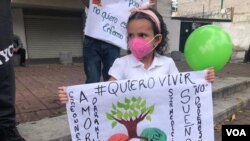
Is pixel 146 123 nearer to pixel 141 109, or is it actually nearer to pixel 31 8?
pixel 141 109

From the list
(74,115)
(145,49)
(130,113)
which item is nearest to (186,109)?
(130,113)

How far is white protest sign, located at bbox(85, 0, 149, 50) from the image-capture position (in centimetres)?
330

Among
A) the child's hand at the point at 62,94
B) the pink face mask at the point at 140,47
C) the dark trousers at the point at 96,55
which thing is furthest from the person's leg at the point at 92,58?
the child's hand at the point at 62,94

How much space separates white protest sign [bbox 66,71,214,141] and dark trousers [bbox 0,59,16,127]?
70 cm

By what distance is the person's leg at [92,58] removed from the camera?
3.37 metres

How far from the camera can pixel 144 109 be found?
6.85 ft

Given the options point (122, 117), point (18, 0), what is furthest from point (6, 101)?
point (18, 0)

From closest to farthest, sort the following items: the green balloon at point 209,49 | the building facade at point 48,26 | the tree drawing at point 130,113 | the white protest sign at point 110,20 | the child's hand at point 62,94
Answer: the child's hand at point 62,94
the tree drawing at point 130,113
the green balloon at point 209,49
the white protest sign at point 110,20
the building facade at point 48,26

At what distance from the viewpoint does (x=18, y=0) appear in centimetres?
1226

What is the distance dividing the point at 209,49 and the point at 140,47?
55 centimetres

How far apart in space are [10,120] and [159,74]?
1.22m

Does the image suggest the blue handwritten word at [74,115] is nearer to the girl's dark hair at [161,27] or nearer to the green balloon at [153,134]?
the green balloon at [153,134]

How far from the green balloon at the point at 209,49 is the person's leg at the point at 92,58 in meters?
1.28

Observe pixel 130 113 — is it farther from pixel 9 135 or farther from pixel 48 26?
pixel 48 26
